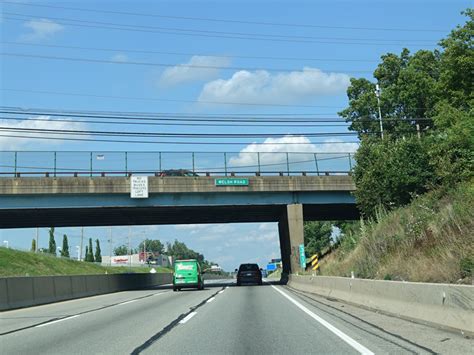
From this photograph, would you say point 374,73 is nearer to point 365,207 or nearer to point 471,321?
point 365,207

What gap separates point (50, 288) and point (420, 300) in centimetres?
1824

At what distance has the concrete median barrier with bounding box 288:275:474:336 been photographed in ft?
32.0

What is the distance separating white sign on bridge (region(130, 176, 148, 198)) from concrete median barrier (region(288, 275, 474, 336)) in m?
25.7

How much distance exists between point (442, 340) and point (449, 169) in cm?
1650

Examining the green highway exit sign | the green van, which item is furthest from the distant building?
the green van

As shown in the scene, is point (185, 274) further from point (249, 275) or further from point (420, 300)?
point (420, 300)

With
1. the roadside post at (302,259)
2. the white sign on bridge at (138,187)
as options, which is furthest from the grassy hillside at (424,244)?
the white sign on bridge at (138,187)

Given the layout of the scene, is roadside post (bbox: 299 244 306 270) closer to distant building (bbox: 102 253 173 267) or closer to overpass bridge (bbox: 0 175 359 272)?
overpass bridge (bbox: 0 175 359 272)

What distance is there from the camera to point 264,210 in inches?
1982

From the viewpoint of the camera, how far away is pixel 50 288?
2497 centimetres

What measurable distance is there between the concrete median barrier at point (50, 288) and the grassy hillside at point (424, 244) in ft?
44.3

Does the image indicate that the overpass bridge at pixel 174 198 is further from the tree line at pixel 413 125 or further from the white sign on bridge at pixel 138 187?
the tree line at pixel 413 125

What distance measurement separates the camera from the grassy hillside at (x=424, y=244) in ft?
45.4

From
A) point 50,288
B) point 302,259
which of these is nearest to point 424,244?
point 50,288
